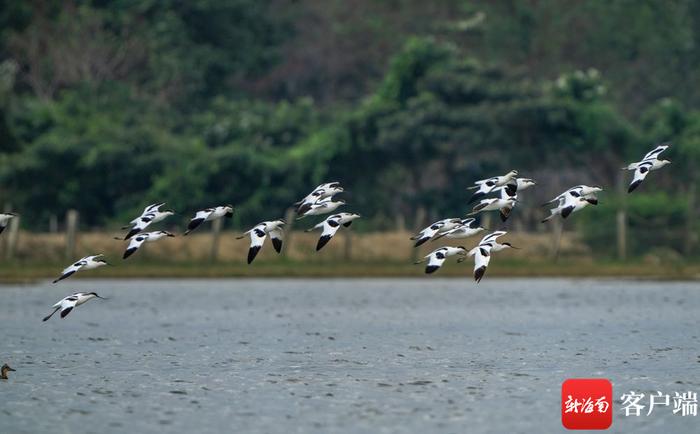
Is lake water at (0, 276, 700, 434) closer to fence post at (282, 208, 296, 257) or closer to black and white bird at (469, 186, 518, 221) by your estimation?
black and white bird at (469, 186, 518, 221)

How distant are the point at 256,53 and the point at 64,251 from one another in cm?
3035

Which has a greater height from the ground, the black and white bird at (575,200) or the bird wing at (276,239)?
the black and white bird at (575,200)

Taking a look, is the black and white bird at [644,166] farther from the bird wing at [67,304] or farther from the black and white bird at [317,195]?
the bird wing at [67,304]

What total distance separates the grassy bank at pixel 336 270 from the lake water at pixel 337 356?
167 centimetres

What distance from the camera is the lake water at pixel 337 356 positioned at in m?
23.8

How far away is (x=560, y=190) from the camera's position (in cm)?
7275

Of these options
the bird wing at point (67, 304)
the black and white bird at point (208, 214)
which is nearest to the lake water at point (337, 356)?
the bird wing at point (67, 304)

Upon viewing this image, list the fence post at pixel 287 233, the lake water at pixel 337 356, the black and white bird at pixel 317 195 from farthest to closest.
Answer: the fence post at pixel 287 233
the black and white bird at pixel 317 195
the lake water at pixel 337 356

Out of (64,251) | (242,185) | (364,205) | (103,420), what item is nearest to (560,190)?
(364,205)

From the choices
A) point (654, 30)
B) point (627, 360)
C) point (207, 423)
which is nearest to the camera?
point (207, 423)

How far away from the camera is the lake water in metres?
23.8

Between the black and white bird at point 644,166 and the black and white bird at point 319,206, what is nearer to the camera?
the black and white bird at point 644,166

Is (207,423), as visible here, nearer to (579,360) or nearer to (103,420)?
(103,420)

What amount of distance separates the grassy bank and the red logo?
1117 inches
